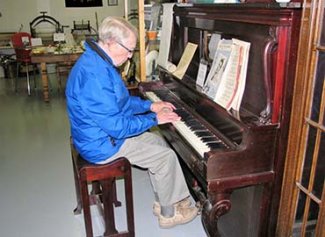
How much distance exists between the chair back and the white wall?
1974mm

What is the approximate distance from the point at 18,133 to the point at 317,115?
3.69m

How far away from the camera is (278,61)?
1359 mm

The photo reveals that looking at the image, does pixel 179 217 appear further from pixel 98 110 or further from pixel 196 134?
pixel 98 110

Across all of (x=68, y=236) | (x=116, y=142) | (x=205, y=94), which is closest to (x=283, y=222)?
(x=205, y=94)

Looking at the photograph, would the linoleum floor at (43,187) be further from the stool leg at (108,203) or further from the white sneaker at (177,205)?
the stool leg at (108,203)

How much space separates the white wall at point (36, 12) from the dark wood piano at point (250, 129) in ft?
25.9

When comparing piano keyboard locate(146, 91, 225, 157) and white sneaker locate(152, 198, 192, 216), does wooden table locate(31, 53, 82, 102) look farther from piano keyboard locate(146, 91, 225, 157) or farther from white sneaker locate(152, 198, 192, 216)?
piano keyboard locate(146, 91, 225, 157)

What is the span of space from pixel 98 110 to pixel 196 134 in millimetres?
544

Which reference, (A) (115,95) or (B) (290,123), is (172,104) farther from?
(B) (290,123)

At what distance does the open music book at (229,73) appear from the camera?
61.7 inches

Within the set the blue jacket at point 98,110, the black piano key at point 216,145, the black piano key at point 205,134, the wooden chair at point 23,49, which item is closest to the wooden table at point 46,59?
the wooden chair at point 23,49

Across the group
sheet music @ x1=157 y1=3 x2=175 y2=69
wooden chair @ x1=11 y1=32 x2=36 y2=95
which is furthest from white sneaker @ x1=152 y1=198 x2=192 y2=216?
wooden chair @ x1=11 y1=32 x2=36 y2=95

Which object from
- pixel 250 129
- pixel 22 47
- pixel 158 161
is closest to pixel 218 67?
pixel 250 129

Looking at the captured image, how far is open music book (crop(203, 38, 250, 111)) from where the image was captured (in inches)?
61.7
